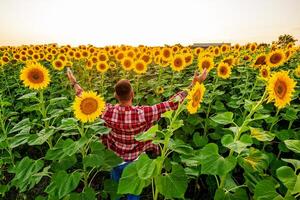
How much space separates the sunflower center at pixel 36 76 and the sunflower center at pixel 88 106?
1298 millimetres

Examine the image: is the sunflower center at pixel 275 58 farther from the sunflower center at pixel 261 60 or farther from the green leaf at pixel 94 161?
the green leaf at pixel 94 161

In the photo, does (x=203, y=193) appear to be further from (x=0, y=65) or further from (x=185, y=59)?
(x=0, y=65)

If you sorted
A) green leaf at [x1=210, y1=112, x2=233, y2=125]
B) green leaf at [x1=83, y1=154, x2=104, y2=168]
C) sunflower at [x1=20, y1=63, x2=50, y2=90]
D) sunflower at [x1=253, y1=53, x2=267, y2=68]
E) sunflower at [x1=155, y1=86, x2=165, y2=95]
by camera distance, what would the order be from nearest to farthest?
green leaf at [x1=210, y1=112, x2=233, y2=125] < green leaf at [x1=83, y1=154, x2=104, y2=168] < sunflower at [x1=20, y1=63, x2=50, y2=90] < sunflower at [x1=253, y1=53, x2=267, y2=68] < sunflower at [x1=155, y1=86, x2=165, y2=95]

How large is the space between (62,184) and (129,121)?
3.25ft

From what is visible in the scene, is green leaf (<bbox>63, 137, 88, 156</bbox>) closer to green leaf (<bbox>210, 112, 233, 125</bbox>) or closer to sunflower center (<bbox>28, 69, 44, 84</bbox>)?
green leaf (<bbox>210, 112, 233, 125</bbox>)

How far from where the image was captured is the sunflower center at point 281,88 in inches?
98.6

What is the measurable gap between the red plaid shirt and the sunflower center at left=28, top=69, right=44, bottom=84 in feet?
4.01

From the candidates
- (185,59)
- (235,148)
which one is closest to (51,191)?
(235,148)

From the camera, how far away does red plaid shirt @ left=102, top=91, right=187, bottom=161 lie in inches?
130

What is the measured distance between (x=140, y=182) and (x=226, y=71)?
3.45 metres

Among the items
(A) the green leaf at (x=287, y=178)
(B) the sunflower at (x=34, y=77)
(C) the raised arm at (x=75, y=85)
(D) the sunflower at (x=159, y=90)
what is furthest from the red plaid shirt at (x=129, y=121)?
(D) the sunflower at (x=159, y=90)

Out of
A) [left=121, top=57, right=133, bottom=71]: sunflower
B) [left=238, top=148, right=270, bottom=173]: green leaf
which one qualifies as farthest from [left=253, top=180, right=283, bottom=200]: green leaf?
[left=121, top=57, right=133, bottom=71]: sunflower

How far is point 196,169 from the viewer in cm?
300

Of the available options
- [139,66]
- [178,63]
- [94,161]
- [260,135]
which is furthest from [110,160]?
[139,66]
